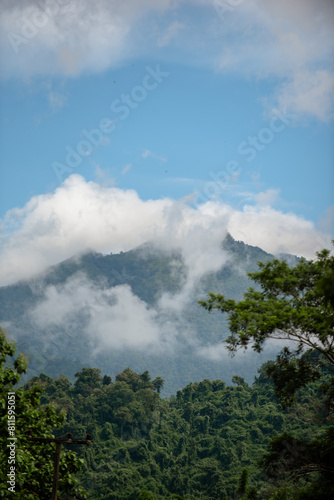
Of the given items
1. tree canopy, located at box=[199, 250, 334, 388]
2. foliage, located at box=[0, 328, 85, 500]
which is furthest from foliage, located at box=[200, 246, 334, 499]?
foliage, located at box=[0, 328, 85, 500]

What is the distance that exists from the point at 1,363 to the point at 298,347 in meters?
7.56

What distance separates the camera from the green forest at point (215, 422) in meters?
10.3

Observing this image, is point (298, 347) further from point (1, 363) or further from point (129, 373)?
point (129, 373)

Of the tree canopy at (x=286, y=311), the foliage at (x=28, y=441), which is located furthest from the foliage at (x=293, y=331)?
the foliage at (x=28, y=441)

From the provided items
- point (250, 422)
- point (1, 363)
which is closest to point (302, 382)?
point (1, 363)

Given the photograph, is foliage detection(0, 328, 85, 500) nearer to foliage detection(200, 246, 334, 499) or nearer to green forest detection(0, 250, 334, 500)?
green forest detection(0, 250, 334, 500)

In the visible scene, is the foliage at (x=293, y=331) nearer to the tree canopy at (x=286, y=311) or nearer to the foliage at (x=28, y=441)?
the tree canopy at (x=286, y=311)

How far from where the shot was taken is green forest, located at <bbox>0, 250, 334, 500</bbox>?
33.7 ft

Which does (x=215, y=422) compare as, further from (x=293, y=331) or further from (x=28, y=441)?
(x=28, y=441)

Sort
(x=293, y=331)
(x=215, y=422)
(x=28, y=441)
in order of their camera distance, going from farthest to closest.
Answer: (x=215, y=422) → (x=293, y=331) → (x=28, y=441)

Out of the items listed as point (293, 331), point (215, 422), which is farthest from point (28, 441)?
point (215, 422)

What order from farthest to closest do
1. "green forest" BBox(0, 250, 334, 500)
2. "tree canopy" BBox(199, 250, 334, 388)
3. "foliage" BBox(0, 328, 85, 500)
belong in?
"tree canopy" BBox(199, 250, 334, 388)
"green forest" BBox(0, 250, 334, 500)
"foliage" BBox(0, 328, 85, 500)

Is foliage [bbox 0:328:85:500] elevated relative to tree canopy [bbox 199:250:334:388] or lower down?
lower down

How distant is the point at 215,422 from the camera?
63.6 metres
